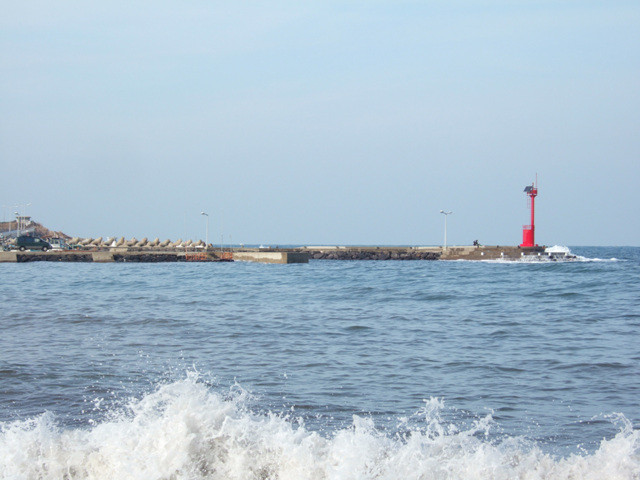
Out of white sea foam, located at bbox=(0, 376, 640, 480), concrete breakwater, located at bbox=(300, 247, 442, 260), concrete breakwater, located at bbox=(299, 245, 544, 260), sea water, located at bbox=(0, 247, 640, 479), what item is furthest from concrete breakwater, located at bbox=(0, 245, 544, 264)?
white sea foam, located at bbox=(0, 376, 640, 480)

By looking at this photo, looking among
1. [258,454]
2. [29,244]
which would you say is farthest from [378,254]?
[258,454]

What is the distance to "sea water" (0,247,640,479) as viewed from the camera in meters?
5.82

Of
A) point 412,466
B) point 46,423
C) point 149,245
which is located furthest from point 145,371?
point 149,245

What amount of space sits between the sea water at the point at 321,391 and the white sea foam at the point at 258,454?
0.02 metres

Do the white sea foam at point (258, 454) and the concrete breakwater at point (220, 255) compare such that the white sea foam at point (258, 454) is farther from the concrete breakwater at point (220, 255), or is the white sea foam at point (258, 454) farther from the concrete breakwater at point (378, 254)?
the concrete breakwater at point (378, 254)

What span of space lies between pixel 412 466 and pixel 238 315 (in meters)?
11.7

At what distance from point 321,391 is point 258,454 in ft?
8.84

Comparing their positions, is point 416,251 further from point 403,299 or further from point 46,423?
point 46,423

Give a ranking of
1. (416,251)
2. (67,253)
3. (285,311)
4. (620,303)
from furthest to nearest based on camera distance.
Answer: (416,251), (67,253), (620,303), (285,311)

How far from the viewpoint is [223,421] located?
248 inches

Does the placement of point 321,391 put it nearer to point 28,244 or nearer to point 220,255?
point 220,255

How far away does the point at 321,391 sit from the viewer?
8.55m

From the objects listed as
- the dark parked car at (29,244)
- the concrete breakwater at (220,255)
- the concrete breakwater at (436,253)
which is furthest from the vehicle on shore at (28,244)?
the concrete breakwater at (436,253)

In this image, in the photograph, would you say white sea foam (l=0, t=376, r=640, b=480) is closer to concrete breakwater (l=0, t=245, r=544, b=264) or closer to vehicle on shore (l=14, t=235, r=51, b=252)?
concrete breakwater (l=0, t=245, r=544, b=264)
